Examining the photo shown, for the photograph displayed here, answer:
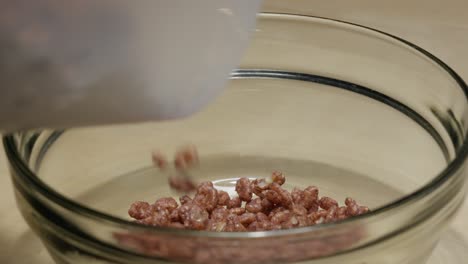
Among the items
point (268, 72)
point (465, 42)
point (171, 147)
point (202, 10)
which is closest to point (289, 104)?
point (268, 72)

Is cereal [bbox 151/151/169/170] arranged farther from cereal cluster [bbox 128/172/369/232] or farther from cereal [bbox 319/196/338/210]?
cereal [bbox 319/196/338/210]

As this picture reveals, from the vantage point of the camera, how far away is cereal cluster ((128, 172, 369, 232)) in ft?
2.59

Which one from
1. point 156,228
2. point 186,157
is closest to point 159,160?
point 186,157

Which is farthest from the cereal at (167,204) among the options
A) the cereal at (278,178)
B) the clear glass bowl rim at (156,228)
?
the clear glass bowl rim at (156,228)

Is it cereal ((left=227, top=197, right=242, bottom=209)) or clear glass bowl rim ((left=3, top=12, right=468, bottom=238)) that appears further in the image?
cereal ((left=227, top=197, right=242, bottom=209))

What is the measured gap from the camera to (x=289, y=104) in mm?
917

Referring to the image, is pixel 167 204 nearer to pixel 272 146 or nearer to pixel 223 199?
pixel 223 199

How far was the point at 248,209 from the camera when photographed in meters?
0.84

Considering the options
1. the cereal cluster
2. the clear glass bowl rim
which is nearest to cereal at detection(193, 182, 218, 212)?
the cereal cluster

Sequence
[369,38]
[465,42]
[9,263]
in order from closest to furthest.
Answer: [9,263], [369,38], [465,42]

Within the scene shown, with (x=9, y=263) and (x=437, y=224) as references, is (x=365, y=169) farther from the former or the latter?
(x=9, y=263)

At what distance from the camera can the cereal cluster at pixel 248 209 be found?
79cm

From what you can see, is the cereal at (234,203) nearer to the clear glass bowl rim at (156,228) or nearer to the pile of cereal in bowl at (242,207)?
the pile of cereal in bowl at (242,207)

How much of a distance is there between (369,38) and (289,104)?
12 centimetres
